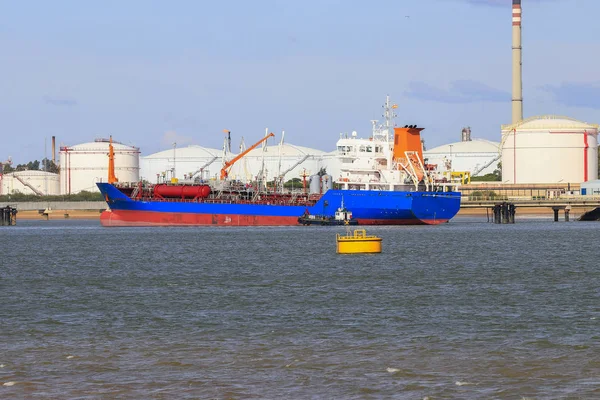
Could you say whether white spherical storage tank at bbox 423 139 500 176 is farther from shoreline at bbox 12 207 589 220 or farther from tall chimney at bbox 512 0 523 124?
tall chimney at bbox 512 0 523 124

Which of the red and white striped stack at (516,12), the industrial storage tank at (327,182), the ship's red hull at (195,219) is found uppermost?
the red and white striped stack at (516,12)

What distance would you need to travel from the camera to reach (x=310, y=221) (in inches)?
4163

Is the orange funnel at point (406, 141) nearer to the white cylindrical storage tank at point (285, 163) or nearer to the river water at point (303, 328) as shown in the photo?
the river water at point (303, 328)

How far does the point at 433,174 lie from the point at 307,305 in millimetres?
76121

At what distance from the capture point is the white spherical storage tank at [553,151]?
507ft

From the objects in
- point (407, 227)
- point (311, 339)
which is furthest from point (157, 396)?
point (407, 227)

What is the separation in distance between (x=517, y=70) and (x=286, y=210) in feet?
203

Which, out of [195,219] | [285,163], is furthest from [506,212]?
[285,163]


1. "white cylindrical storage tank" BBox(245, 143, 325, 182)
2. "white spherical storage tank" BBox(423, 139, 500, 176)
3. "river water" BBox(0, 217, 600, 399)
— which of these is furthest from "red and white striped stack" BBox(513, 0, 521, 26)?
"river water" BBox(0, 217, 600, 399)

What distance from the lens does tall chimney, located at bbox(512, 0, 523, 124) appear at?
157 m

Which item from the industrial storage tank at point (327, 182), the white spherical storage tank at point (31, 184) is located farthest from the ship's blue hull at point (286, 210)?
the white spherical storage tank at point (31, 184)

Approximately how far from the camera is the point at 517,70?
159 metres

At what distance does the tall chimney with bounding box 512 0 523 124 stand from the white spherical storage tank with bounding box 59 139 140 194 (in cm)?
6736

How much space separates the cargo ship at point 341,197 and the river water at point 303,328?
152 feet
